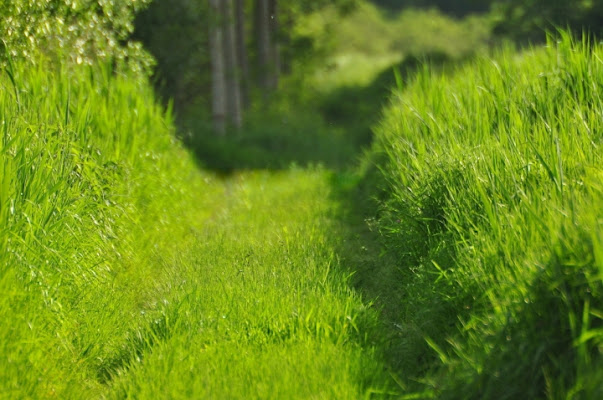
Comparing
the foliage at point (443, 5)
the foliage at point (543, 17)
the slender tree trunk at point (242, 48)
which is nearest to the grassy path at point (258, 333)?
the foliage at point (543, 17)

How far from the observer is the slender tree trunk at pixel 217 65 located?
50.8 ft

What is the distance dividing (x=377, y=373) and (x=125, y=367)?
1.42 meters

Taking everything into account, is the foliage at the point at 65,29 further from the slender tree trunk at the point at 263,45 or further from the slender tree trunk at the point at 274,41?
the slender tree trunk at the point at 274,41

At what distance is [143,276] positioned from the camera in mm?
5996

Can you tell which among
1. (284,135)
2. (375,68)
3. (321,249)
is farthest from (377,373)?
(375,68)

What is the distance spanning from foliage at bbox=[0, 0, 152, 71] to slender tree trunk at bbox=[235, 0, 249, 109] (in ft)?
37.1

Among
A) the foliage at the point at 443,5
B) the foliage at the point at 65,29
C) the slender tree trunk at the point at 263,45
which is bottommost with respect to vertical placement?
the foliage at the point at 443,5

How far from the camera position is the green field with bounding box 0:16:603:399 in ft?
11.9

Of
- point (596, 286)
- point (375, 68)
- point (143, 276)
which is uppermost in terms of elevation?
point (596, 286)

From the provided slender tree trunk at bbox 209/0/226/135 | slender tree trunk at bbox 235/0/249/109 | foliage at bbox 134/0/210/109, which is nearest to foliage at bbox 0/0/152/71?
foliage at bbox 134/0/210/109

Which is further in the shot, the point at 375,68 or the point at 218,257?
the point at 375,68

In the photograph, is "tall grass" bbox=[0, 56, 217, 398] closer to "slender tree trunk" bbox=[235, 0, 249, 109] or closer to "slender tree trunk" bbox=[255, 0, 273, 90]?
"slender tree trunk" bbox=[235, 0, 249, 109]

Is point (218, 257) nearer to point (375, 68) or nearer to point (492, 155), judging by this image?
point (492, 155)

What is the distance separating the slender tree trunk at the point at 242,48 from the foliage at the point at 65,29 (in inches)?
445
